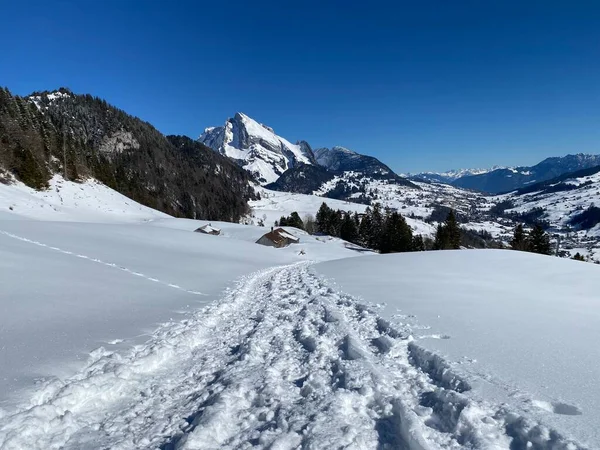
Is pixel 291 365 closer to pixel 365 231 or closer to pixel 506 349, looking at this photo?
pixel 506 349

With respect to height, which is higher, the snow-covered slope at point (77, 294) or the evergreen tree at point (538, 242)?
the evergreen tree at point (538, 242)

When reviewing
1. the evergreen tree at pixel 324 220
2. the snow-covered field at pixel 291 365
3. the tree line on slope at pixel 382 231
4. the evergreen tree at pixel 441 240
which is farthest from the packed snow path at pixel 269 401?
the evergreen tree at pixel 324 220

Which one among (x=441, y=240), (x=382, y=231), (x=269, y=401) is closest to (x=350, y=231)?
(x=382, y=231)

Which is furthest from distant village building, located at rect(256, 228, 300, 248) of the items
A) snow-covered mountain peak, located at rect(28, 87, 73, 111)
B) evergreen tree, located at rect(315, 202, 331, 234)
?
snow-covered mountain peak, located at rect(28, 87, 73, 111)

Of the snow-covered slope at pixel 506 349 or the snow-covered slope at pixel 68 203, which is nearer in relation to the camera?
the snow-covered slope at pixel 506 349

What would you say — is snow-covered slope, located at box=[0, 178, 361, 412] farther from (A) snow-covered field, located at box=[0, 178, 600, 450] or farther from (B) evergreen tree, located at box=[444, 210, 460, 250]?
(B) evergreen tree, located at box=[444, 210, 460, 250]

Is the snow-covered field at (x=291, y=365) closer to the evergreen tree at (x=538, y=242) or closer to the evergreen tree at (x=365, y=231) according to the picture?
the evergreen tree at (x=538, y=242)

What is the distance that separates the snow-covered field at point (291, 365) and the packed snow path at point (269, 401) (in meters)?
0.02

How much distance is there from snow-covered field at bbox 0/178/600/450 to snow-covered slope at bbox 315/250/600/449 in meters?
0.03

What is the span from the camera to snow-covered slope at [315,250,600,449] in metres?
4.01

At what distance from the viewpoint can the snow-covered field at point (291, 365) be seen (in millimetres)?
4008

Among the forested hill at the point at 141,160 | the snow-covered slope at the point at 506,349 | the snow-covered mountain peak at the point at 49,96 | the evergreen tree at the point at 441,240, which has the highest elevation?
the snow-covered mountain peak at the point at 49,96

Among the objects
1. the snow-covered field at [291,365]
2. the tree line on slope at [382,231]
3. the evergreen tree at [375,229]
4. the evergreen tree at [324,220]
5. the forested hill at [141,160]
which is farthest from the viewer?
the forested hill at [141,160]

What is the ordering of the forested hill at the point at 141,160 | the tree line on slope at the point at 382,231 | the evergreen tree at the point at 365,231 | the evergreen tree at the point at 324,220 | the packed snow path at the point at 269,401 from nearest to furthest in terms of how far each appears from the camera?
1. the packed snow path at the point at 269,401
2. the tree line on slope at the point at 382,231
3. the evergreen tree at the point at 365,231
4. the evergreen tree at the point at 324,220
5. the forested hill at the point at 141,160
